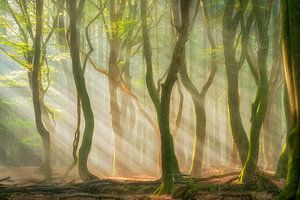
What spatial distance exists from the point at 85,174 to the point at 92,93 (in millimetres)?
24388

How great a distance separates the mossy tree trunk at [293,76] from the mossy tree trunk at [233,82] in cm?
523

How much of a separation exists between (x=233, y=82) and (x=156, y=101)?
3.35m

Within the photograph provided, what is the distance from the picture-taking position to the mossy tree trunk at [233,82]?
1219cm

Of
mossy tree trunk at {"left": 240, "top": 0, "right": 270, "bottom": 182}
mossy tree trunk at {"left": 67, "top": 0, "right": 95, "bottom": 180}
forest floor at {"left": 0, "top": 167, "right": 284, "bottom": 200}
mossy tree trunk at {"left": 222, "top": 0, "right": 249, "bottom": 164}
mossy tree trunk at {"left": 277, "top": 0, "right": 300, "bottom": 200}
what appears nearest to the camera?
mossy tree trunk at {"left": 277, "top": 0, "right": 300, "bottom": 200}

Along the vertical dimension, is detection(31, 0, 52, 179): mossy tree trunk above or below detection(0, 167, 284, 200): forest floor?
above

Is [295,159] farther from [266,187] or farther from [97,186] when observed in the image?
[97,186]

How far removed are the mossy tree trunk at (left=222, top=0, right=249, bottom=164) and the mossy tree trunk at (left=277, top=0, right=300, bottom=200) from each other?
17.2ft

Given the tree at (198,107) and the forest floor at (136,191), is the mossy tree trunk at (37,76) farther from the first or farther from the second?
the tree at (198,107)

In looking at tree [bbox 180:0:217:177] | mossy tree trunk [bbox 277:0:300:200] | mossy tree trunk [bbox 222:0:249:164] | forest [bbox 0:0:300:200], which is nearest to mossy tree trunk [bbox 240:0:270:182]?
forest [bbox 0:0:300:200]

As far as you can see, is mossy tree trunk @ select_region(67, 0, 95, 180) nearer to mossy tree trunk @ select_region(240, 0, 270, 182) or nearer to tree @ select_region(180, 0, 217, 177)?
tree @ select_region(180, 0, 217, 177)

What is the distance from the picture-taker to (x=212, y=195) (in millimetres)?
8375

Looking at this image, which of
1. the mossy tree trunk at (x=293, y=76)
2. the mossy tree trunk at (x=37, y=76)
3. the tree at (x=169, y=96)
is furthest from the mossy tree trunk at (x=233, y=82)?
the mossy tree trunk at (x=37, y=76)

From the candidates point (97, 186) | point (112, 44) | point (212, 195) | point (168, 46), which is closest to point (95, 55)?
point (168, 46)

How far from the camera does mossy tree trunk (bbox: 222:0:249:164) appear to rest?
12.2 m
